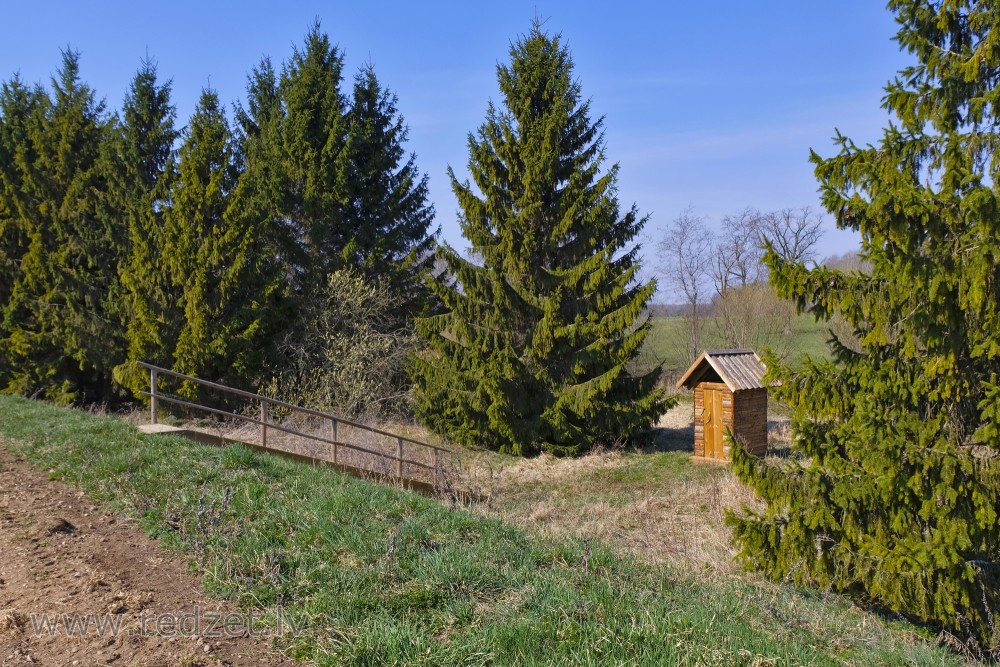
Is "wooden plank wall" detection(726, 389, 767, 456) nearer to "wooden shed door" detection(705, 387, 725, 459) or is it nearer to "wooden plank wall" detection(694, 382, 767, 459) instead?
"wooden plank wall" detection(694, 382, 767, 459)

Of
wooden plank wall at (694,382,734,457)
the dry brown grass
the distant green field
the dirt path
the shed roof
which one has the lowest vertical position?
the dry brown grass

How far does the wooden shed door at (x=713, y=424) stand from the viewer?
1802 cm

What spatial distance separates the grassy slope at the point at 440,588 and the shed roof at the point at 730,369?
34.8 feet

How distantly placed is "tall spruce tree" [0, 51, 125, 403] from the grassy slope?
17.8 metres

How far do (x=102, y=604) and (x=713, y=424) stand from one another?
1577 centimetres

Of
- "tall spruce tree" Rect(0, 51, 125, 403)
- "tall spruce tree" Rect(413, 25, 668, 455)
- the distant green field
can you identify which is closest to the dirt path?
"tall spruce tree" Rect(413, 25, 668, 455)

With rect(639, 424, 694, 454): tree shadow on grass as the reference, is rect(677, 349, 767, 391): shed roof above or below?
above

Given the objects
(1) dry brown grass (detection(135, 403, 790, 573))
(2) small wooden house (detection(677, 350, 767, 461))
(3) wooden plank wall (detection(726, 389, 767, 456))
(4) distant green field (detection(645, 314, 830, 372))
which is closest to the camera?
(1) dry brown grass (detection(135, 403, 790, 573))

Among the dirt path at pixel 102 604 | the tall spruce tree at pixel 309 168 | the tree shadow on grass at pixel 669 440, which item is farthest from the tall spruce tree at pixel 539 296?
the dirt path at pixel 102 604

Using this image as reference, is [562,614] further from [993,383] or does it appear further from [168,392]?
[168,392]

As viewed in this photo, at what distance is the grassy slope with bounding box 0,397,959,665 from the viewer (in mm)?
4078

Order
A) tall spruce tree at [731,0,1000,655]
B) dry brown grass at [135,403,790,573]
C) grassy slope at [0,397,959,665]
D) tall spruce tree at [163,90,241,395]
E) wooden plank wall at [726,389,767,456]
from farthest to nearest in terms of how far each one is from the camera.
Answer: tall spruce tree at [163,90,241,395] < wooden plank wall at [726,389,767,456] < dry brown grass at [135,403,790,573] < tall spruce tree at [731,0,1000,655] < grassy slope at [0,397,959,665]

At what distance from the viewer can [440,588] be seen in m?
4.81

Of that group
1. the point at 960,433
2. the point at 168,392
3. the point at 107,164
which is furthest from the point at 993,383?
the point at 107,164
